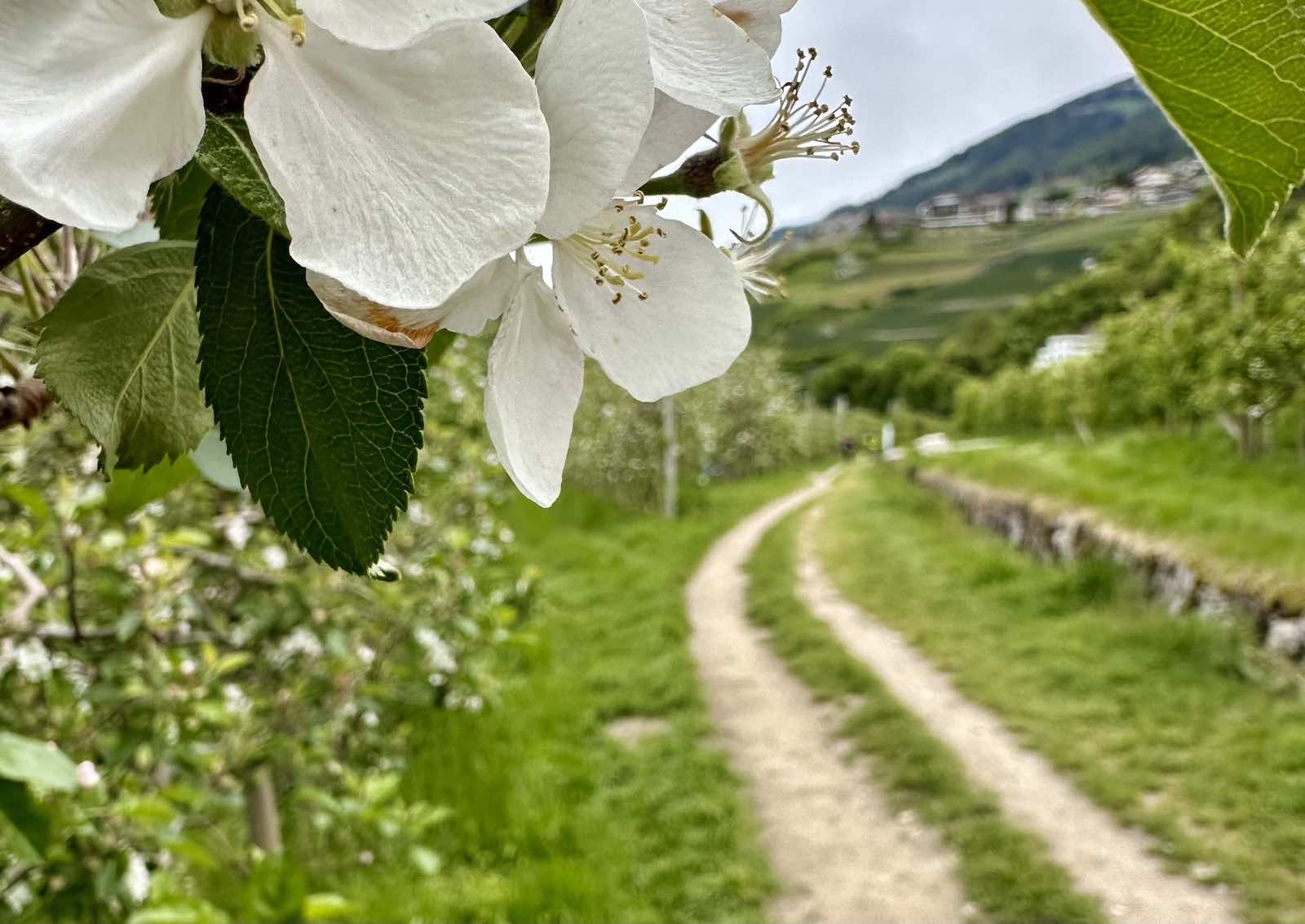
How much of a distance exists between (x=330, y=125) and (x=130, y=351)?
18 centimetres

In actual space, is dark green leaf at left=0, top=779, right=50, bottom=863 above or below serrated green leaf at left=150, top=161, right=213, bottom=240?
below

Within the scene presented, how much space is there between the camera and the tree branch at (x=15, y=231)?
272 mm

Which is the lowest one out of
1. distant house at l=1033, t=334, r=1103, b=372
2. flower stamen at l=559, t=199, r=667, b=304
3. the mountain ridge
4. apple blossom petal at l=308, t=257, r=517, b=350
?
apple blossom petal at l=308, t=257, r=517, b=350

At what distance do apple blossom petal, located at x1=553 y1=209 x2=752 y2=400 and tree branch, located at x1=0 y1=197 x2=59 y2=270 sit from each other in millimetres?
150

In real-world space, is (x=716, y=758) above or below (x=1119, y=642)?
below

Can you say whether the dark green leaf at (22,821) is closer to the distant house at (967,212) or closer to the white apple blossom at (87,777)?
the white apple blossom at (87,777)

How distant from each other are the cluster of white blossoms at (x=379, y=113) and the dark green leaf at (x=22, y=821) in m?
0.81

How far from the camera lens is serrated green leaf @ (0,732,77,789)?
0.82m

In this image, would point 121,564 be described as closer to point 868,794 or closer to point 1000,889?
point 1000,889

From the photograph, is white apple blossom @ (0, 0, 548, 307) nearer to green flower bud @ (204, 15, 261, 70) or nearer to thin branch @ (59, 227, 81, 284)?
green flower bud @ (204, 15, 261, 70)

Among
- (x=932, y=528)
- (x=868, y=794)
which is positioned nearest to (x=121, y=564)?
(x=868, y=794)

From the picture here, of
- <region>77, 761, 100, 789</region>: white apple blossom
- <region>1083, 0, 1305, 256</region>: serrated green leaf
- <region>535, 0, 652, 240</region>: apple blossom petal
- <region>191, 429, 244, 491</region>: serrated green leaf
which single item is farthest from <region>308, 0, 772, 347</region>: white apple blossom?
<region>77, 761, 100, 789</region>: white apple blossom

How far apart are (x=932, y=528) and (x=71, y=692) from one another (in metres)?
9.39

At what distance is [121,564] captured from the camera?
5.96 ft
